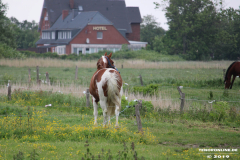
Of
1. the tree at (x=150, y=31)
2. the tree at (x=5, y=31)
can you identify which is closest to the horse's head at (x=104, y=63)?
the tree at (x=5, y=31)

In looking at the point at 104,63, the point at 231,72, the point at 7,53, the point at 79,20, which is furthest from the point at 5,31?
the point at 104,63

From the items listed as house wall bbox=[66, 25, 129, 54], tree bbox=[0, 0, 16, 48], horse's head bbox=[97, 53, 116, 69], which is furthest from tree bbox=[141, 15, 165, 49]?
horse's head bbox=[97, 53, 116, 69]

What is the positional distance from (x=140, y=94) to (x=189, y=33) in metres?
47.3

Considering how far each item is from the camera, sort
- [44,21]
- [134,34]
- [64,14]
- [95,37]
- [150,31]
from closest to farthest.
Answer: [95,37]
[64,14]
[44,21]
[134,34]
[150,31]

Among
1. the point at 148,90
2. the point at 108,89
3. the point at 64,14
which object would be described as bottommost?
the point at 148,90

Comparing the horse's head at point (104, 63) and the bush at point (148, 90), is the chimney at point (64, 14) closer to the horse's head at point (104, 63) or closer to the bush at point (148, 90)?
the bush at point (148, 90)

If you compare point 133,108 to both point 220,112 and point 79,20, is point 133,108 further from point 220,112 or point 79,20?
point 79,20

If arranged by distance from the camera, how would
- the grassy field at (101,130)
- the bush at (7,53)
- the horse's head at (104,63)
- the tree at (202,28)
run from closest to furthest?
the grassy field at (101,130) → the horse's head at (104,63) → the bush at (7,53) → the tree at (202,28)

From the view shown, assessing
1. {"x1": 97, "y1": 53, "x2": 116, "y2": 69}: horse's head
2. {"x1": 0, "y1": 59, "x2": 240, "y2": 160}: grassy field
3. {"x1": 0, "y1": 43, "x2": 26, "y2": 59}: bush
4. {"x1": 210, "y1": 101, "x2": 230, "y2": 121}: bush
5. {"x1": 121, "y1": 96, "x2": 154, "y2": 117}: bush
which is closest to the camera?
{"x1": 0, "y1": 59, "x2": 240, "y2": 160}: grassy field

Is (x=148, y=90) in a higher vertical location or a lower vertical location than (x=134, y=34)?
lower

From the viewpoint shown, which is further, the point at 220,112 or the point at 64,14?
the point at 64,14

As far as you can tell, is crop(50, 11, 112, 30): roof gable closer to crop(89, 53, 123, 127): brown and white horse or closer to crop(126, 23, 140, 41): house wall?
crop(126, 23, 140, 41): house wall

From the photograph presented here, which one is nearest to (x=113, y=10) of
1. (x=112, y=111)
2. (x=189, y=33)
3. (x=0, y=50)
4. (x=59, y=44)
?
(x=59, y=44)

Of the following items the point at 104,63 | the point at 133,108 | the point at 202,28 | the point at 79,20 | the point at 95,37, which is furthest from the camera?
the point at 79,20
